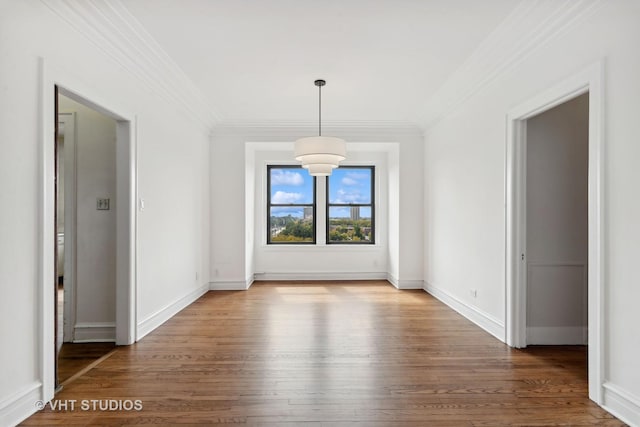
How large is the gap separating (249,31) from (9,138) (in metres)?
1.85

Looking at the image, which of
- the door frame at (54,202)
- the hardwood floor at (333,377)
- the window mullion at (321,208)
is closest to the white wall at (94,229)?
the door frame at (54,202)

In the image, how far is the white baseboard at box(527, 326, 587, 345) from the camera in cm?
341

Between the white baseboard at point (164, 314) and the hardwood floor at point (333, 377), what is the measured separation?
94 mm

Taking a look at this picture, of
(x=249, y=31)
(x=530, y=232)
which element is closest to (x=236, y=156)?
(x=249, y=31)

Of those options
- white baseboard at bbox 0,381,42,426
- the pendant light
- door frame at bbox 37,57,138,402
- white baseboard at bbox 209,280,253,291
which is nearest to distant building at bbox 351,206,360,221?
white baseboard at bbox 209,280,253,291

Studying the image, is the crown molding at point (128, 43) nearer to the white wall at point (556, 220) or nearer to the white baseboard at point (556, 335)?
the white wall at point (556, 220)

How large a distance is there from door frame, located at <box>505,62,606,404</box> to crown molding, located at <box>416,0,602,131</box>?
408 millimetres

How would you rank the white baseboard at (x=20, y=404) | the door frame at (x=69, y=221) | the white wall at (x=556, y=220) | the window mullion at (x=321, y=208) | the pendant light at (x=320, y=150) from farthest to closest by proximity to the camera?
the window mullion at (x=321, y=208) → the pendant light at (x=320, y=150) → the door frame at (x=69, y=221) → the white wall at (x=556, y=220) → the white baseboard at (x=20, y=404)

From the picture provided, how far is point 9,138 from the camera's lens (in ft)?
6.89

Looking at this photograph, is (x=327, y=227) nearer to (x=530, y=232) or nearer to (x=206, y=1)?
(x=530, y=232)

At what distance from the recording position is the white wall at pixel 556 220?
340 centimetres

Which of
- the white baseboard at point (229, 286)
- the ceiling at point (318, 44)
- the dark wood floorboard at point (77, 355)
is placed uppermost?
the ceiling at point (318, 44)

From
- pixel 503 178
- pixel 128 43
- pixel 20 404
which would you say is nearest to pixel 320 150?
pixel 503 178

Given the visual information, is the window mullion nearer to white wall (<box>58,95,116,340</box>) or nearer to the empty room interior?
the empty room interior
